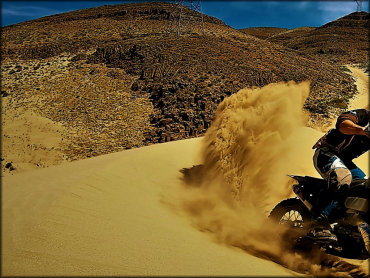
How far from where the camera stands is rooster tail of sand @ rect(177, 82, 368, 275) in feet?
16.3

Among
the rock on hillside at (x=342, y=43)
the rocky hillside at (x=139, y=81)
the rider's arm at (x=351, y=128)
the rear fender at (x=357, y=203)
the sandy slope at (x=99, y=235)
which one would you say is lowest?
the sandy slope at (x=99, y=235)

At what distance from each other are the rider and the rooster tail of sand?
1.12 metres

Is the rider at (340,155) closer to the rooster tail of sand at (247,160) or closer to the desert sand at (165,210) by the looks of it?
the desert sand at (165,210)

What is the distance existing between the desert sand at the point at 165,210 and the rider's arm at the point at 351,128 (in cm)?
163

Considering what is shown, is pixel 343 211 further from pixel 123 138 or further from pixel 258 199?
pixel 123 138

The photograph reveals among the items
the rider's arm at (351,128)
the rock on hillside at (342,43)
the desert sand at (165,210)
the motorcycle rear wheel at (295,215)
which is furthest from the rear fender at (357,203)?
the rock on hillside at (342,43)

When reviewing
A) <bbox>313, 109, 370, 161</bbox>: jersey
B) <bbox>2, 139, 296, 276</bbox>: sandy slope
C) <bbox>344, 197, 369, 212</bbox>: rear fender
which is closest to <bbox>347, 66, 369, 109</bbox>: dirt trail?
<bbox>313, 109, 370, 161</bbox>: jersey

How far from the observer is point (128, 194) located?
472cm

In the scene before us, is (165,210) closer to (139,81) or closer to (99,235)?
(99,235)

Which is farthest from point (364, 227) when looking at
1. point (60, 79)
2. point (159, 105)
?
point (60, 79)

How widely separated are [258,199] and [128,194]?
2.20 m

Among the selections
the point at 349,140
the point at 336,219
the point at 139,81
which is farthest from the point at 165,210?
the point at 139,81

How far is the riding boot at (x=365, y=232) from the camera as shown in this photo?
132 inches

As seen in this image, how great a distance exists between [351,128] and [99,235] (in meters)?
3.06
